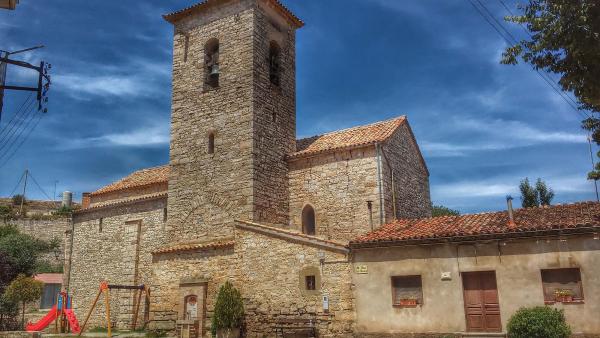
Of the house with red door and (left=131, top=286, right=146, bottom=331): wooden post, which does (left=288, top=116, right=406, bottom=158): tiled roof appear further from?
(left=131, top=286, right=146, bottom=331): wooden post

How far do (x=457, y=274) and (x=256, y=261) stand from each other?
6518mm

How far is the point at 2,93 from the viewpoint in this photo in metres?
14.4

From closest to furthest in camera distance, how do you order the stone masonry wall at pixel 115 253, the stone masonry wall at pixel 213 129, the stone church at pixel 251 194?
1. the stone church at pixel 251 194
2. the stone masonry wall at pixel 213 129
3. the stone masonry wall at pixel 115 253

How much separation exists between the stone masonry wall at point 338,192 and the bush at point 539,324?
6579 millimetres

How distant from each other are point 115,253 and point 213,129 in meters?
8.88

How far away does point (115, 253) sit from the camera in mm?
24812

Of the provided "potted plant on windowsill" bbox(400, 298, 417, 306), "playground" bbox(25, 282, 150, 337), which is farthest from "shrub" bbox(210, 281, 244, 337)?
"playground" bbox(25, 282, 150, 337)

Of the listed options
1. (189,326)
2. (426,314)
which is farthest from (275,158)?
(426,314)

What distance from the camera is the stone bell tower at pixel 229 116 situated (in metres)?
19.7

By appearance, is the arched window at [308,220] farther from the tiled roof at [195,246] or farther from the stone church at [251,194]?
the tiled roof at [195,246]

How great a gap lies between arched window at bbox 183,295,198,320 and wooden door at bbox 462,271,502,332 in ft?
Answer: 30.5

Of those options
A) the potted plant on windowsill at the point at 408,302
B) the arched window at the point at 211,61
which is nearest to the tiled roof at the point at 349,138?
the arched window at the point at 211,61

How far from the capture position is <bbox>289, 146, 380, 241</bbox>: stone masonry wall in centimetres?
1875

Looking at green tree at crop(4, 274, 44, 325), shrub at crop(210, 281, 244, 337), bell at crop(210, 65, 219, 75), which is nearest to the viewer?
shrub at crop(210, 281, 244, 337)
